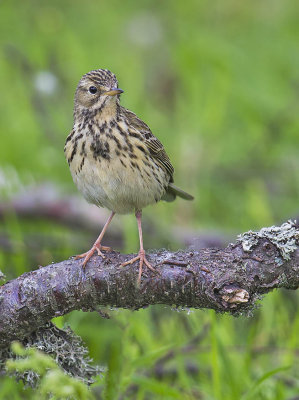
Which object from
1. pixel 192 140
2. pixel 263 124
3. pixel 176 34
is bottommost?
pixel 192 140

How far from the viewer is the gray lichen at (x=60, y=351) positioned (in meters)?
3.09

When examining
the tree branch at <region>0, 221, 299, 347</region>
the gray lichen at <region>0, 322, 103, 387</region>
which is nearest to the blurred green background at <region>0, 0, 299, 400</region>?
the gray lichen at <region>0, 322, 103, 387</region>

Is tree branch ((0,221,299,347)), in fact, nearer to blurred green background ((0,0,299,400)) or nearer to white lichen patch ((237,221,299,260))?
white lichen patch ((237,221,299,260))

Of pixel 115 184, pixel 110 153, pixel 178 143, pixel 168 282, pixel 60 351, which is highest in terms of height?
pixel 178 143

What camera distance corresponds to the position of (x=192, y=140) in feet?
25.6

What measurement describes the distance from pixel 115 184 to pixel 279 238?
4.37ft

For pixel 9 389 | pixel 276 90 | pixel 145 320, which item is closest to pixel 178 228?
pixel 145 320

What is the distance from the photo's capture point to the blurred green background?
442 cm

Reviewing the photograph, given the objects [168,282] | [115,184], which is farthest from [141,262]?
[115,184]

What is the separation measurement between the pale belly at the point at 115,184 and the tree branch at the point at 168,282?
2.86ft

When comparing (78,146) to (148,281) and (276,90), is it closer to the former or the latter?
(148,281)

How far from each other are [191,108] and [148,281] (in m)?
6.23

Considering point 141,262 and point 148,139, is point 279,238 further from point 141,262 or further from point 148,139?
point 148,139

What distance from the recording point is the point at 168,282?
2947mm
